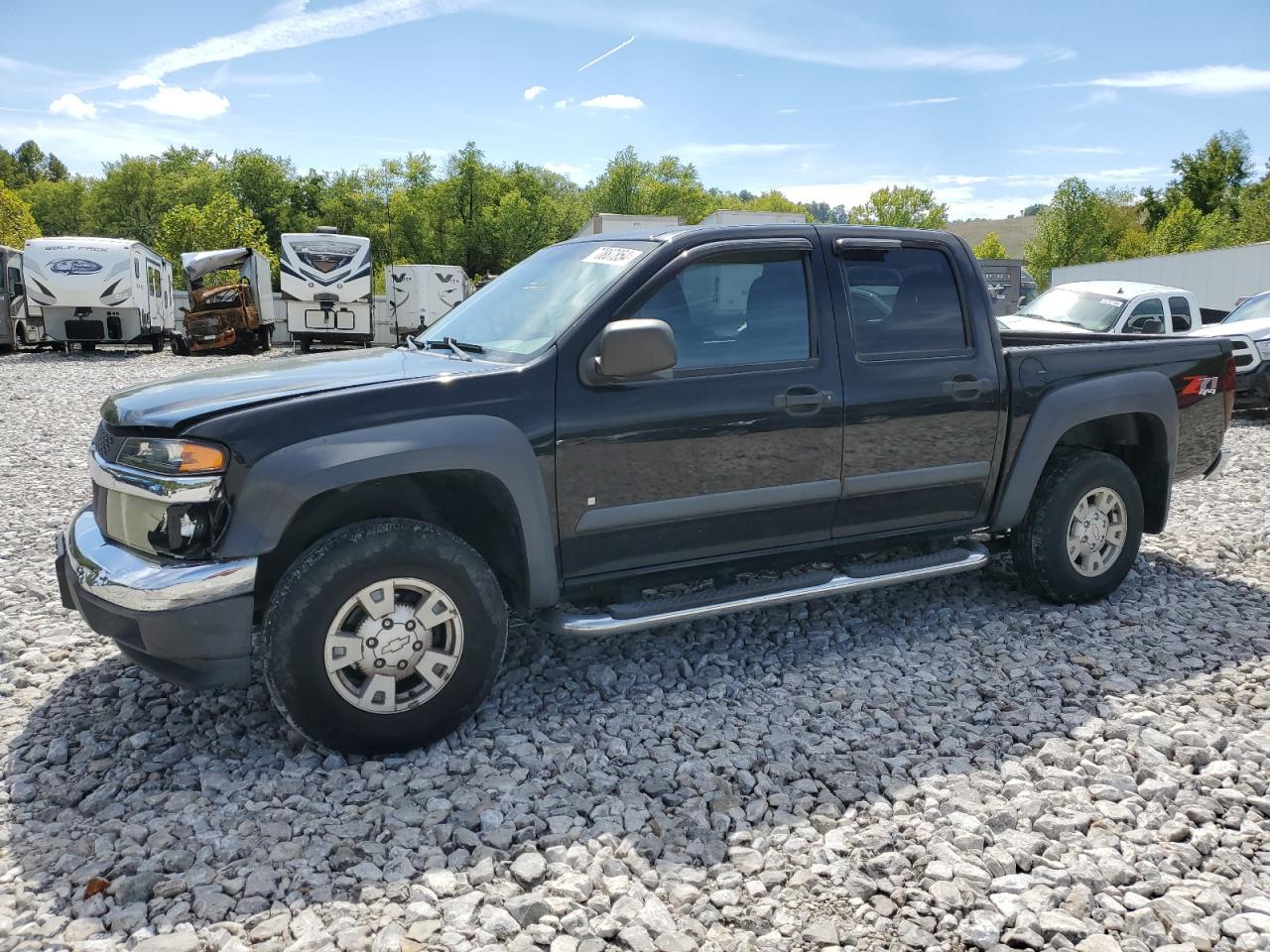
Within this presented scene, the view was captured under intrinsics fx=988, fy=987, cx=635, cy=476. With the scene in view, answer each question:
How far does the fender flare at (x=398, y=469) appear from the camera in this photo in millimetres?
3309

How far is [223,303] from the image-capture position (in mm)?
26328

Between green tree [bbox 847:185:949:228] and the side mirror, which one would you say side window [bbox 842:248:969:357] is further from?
green tree [bbox 847:185:949:228]

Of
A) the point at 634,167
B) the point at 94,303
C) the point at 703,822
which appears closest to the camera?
the point at 703,822

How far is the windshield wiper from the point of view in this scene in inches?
166

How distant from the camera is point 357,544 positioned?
3.45m

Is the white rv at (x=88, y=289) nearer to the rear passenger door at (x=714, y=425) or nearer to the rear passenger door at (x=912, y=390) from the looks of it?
the rear passenger door at (x=714, y=425)

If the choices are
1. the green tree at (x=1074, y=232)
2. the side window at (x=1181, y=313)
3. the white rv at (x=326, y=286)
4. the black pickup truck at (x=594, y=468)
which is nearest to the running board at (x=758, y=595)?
the black pickup truck at (x=594, y=468)

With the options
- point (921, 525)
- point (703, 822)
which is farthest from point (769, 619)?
point (703, 822)

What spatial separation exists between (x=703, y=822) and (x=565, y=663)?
1.48 m

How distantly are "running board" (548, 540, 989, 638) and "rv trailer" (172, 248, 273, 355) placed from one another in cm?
2520

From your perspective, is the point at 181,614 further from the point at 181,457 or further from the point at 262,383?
the point at 262,383

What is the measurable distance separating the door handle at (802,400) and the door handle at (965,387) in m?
0.69

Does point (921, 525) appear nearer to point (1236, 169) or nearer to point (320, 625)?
point (320, 625)

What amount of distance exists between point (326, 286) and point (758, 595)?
24.4 meters
